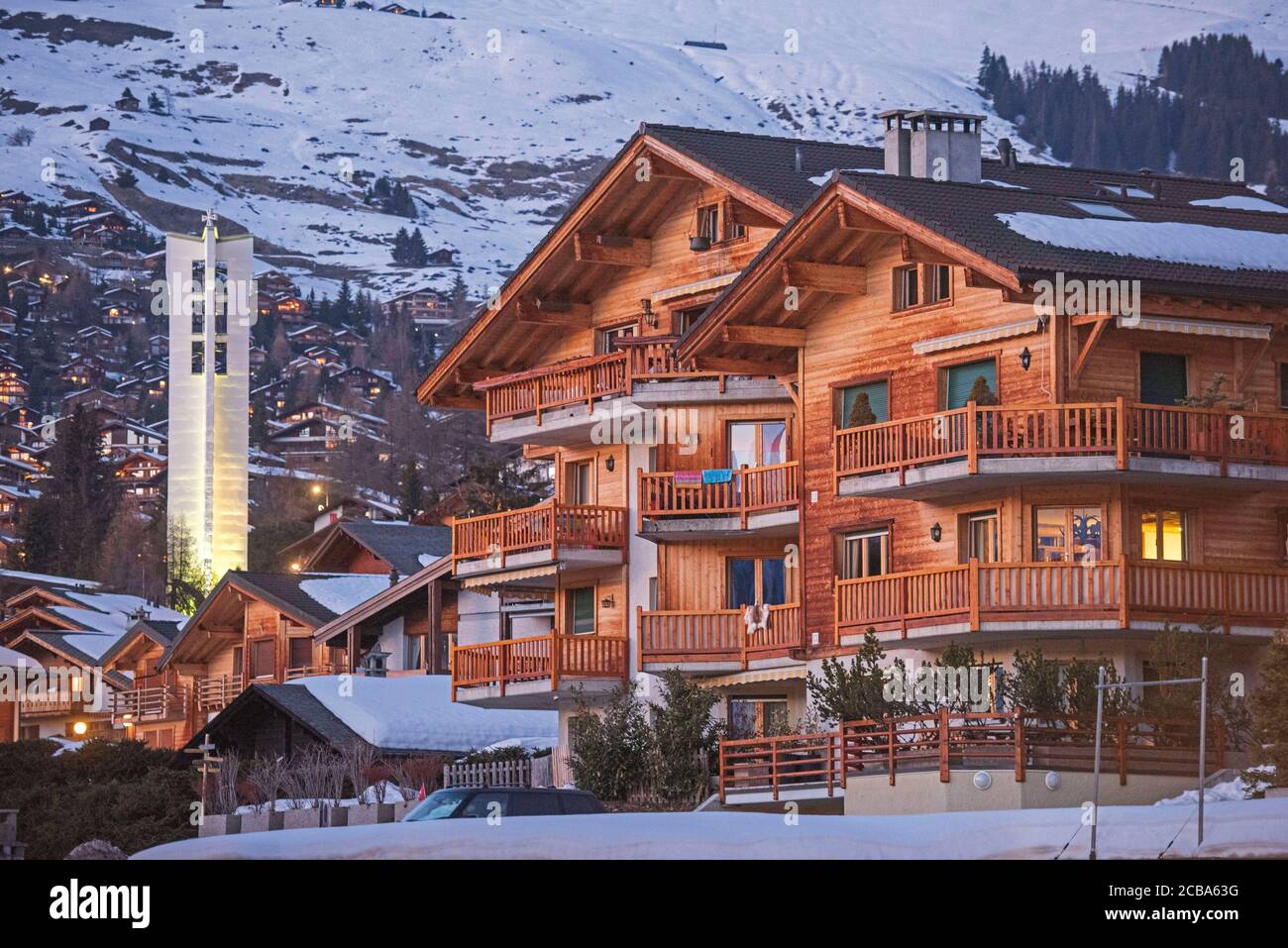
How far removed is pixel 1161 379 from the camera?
47062mm

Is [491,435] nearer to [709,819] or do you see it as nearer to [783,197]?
[783,197]

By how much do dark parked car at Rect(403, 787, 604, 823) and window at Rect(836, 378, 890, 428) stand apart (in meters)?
11.1

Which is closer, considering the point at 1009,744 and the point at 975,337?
the point at 1009,744

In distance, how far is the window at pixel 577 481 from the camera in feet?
193

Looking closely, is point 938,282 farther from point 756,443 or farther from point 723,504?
point 723,504

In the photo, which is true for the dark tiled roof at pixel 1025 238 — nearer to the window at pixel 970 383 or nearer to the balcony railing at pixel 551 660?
the window at pixel 970 383

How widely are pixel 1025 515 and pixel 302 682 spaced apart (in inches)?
1219

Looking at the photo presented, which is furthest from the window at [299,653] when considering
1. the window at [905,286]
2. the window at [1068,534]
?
the window at [1068,534]

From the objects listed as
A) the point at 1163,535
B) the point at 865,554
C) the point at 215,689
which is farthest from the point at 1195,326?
the point at 215,689

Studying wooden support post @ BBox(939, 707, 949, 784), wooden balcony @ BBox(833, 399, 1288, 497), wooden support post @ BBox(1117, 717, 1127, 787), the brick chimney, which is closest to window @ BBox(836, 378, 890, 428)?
wooden balcony @ BBox(833, 399, 1288, 497)

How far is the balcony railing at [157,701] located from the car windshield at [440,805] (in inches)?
1876

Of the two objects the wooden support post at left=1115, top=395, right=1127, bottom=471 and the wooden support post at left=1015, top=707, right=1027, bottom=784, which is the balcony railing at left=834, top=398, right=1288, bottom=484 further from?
the wooden support post at left=1015, top=707, right=1027, bottom=784

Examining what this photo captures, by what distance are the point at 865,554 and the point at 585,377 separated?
9.60 meters
